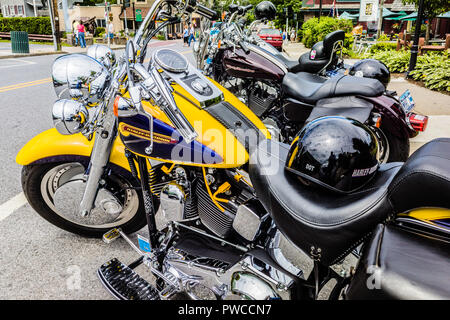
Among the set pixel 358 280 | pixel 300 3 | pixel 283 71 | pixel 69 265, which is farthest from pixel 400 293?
pixel 300 3

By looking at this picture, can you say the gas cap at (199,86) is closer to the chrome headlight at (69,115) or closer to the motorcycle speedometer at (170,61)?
the motorcycle speedometer at (170,61)

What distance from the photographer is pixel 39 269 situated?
2.64 metres

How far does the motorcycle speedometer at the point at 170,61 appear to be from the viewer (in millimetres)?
1830

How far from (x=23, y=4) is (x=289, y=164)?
5950 centimetres

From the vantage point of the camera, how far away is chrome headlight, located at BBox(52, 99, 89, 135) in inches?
79.3

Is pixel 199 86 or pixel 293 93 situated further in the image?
pixel 293 93

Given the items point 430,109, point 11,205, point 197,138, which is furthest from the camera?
point 430,109

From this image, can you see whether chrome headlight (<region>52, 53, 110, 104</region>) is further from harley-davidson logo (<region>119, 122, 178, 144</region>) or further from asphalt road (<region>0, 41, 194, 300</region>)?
asphalt road (<region>0, 41, 194, 300</region>)

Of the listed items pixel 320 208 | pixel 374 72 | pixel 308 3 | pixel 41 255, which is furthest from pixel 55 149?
pixel 308 3

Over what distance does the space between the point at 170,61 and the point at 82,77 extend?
1.87 feet

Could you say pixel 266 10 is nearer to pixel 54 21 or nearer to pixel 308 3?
pixel 54 21

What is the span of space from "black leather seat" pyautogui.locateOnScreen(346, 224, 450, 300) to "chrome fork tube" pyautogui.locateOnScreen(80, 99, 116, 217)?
152cm

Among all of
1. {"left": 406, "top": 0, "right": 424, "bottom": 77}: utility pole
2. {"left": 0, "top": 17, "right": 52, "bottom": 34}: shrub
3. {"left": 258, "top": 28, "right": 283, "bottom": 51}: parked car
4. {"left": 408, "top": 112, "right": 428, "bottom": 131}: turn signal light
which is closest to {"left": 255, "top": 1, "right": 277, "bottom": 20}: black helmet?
{"left": 408, "top": 112, "right": 428, "bottom": 131}: turn signal light

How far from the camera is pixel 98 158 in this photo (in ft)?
7.21
